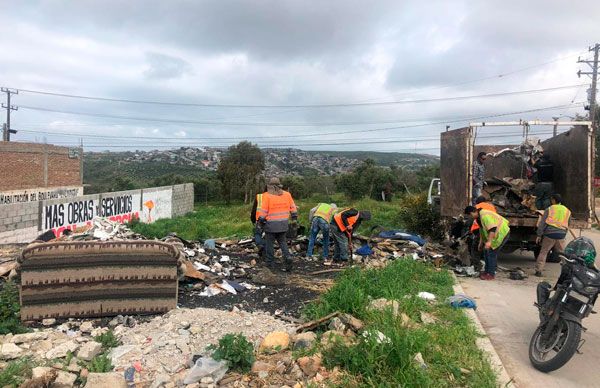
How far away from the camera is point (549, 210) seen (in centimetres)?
827

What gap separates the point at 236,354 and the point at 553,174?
8.75 m

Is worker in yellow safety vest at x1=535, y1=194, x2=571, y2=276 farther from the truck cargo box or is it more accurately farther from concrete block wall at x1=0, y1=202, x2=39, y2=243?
concrete block wall at x1=0, y1=202, x2=39, y2=243

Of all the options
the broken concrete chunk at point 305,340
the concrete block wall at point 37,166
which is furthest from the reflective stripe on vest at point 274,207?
the concrete block wall at point 37,166

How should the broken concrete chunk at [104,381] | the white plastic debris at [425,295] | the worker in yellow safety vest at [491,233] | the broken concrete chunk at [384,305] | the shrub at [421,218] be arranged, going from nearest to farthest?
the broken concrete chunk at [104,381] → the broken concrete chunk at [384,305] → the white plastic debris at [425,295] → the worker in yellow safety vest at [491,233] → the shrub at [421,218]

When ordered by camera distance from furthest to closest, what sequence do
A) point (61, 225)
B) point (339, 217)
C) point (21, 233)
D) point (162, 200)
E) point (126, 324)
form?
point (162, 200) < point (61, 225) < point (21, 233) < point (339, 217) < point (126, 324)

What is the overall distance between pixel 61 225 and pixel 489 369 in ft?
53.5

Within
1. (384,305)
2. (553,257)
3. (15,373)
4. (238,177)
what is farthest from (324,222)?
(238,177)

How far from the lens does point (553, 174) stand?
10.2m

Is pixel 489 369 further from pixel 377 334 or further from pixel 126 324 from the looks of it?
pixel 126 324

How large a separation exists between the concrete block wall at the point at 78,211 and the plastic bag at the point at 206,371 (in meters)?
13.2

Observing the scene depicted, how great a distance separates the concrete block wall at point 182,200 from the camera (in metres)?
26.9

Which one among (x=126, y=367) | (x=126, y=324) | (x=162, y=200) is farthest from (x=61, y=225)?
(x=126, y=367)

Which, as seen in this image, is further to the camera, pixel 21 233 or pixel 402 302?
pixel 21 233

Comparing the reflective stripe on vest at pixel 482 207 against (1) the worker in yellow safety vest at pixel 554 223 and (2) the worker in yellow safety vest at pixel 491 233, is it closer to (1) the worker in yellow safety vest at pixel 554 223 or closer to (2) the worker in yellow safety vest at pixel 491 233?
(2) the worker in yellow safety vest at pixel 491 233
